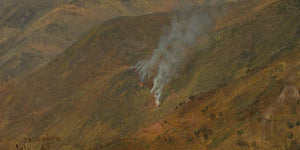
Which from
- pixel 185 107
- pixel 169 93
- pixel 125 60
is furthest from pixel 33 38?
pixel 185 107

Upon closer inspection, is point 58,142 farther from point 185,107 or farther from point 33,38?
point 33,38

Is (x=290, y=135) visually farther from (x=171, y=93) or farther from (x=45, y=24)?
(x=45, y=24)

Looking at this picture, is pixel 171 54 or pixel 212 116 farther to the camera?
pixel 171 54

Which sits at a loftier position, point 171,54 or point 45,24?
point 171,54

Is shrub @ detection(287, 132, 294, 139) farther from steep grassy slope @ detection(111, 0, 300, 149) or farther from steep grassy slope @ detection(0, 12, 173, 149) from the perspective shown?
steep grassy slope @ detection(0, 12, 173, 149)

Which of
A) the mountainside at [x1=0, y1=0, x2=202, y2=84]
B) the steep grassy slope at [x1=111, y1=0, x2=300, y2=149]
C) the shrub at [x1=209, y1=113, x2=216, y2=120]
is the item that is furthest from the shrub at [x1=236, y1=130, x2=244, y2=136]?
the mountainside at [x1=0, y1=0, x2=202, y2=84]

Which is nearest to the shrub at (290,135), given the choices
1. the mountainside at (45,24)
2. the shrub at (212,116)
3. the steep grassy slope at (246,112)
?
the steep grassy slope at (246,112)

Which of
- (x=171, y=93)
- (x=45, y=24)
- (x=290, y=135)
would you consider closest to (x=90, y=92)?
(x=171, y=93)

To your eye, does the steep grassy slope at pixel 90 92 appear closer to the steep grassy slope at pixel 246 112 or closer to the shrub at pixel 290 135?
the steep grassy slope at pixel 246 112
